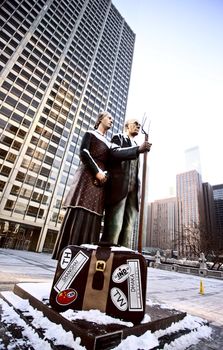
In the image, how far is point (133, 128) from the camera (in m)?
2.74

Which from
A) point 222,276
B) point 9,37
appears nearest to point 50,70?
point 9,37

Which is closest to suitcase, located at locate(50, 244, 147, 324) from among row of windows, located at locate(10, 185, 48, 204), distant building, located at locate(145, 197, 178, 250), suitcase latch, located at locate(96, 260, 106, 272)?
suitcase latch, located at locate(96, 260, 106, 272)

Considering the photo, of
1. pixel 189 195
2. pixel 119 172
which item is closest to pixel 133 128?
pixel 119 172

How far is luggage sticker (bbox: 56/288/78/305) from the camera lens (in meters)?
1.42

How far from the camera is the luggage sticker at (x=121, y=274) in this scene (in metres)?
1.43

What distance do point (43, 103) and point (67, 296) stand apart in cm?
3705

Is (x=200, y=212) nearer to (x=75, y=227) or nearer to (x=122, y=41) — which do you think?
(x=122, y=41)

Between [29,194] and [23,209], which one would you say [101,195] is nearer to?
[23,209]

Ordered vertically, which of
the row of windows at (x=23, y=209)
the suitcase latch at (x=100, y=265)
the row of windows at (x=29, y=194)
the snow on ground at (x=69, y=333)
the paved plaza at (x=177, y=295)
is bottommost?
the paved plaza at (x=177, y=295)

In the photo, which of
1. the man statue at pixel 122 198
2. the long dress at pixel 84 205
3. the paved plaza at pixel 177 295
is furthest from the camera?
the paved plaza at pixel 177 295

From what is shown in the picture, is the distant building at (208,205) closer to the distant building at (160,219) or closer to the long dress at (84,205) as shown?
the distant building at (160,219)

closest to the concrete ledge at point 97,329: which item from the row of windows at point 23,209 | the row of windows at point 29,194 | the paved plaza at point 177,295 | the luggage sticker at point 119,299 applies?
the luggage sticker at point 119,299

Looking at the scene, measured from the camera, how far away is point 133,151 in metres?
2.16

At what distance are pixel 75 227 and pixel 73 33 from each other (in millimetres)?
53041
